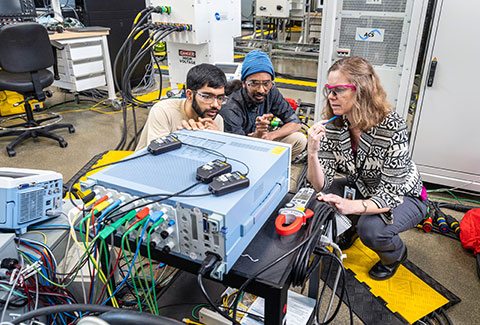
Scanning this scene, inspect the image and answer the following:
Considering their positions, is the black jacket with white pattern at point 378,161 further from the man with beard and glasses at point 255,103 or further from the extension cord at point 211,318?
the extension cord at point 211,318

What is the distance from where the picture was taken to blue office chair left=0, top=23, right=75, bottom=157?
268 centimetres

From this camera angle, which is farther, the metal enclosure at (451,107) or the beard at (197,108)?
the metal enclosure at (451,107)

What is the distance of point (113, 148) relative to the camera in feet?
10.5

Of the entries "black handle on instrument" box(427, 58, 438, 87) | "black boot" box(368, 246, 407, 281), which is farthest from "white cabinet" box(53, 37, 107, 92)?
"black boot" box(368, 246, 407, 281)

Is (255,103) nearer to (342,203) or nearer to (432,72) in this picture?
(342,203)

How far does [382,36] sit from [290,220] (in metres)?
1.88

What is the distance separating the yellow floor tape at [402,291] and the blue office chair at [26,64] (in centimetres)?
267

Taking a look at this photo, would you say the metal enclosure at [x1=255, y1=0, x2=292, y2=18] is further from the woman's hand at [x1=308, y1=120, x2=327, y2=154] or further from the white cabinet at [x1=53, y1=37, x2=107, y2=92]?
the woman's hand at [x1=308, y1=120, x2=327, y2=154]

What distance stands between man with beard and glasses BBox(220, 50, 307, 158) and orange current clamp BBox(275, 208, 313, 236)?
1.07 meters

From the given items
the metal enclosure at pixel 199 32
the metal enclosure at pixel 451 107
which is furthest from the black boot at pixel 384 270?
the metal enclosure at pixel 199 32

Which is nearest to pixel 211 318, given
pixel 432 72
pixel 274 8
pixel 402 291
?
pixel 402 291

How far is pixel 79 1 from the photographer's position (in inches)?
158

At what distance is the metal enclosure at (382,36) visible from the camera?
2277mm

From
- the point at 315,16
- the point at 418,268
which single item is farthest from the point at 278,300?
the point at 315,16
